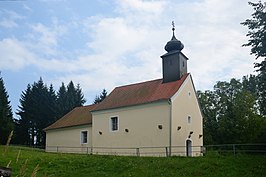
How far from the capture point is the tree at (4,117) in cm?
4006

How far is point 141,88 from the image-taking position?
100ft

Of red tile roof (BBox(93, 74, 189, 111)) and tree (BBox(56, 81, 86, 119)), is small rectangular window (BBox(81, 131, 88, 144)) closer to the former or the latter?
red tile roof (BBox(93, 74, 189, 111))

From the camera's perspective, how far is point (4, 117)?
41.0 metres

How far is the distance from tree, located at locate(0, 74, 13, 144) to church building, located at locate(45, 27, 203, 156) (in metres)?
10.8

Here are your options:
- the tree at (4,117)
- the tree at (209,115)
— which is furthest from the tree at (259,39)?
the tree at (4,117)

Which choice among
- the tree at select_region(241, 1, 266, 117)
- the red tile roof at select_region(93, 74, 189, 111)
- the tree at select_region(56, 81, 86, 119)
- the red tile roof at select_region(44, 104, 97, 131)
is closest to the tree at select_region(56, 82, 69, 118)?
the tree at select_region(56, 81, 86, 119)

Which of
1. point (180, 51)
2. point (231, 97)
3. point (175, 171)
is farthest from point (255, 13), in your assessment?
point (231, 97)

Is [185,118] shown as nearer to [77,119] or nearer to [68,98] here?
[77,119]

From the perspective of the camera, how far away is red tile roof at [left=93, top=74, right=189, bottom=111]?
27.3 meters

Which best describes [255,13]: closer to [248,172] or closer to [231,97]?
[248,172]

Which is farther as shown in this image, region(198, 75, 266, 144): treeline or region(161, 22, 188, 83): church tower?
region(198, 75, 266, 144): treeline

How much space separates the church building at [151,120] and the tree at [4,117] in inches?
425

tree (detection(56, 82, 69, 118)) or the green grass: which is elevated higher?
tree (detection(56, 82, 69, 118))

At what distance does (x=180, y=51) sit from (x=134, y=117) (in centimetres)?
666
